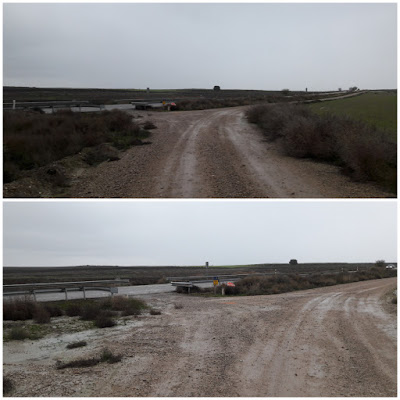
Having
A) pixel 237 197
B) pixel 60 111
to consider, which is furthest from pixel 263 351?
pixel 60 111

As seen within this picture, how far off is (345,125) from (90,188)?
1328cm

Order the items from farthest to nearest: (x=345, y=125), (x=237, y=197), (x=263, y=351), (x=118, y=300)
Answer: (x=345, y=125) → (x=118, y=300) → (x=237, y=197) → (x=263, y=351)

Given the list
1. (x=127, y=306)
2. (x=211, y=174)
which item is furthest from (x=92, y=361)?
(x=127, y=306)

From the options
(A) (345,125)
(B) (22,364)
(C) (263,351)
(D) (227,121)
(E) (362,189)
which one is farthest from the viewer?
(D) (227,121)

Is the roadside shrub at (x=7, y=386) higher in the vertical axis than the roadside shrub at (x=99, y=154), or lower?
lower

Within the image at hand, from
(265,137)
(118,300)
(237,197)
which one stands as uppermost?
(265,137)

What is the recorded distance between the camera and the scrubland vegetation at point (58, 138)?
18766 millimetres

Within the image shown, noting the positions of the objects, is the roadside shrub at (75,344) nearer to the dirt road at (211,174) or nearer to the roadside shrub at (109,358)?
the roadside shrub at (109,358)

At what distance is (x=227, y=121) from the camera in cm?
3178

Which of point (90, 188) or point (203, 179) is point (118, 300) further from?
point (203, 179)

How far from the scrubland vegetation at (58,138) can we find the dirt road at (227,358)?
7925mm

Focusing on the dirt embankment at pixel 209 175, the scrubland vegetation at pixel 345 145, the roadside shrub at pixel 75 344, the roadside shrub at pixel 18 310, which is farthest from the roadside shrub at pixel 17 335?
the scrubland vegetation at pixel 345 145

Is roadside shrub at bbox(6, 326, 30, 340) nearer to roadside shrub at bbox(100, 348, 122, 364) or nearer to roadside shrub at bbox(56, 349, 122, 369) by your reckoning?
roadside shrub at bbox(56, 349, 122, 369)

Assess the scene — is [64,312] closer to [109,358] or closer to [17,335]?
[17,335]
